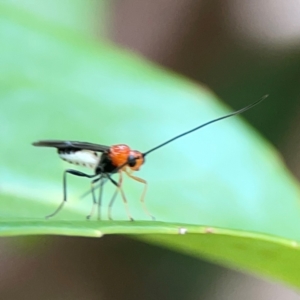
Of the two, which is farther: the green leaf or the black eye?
the black eye

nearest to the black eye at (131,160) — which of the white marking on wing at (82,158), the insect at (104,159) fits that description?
the insect at (104,159)

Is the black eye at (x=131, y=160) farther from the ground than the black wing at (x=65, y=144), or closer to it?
closer to it

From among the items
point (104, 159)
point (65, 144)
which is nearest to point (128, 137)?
point (104, 159)

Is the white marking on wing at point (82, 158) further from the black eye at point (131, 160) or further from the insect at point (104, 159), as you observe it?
the black eye at point (131, 160)

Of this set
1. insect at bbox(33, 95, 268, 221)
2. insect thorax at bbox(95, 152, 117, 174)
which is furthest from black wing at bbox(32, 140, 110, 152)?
insect thorax at bbox(95, 152, 117, 174)

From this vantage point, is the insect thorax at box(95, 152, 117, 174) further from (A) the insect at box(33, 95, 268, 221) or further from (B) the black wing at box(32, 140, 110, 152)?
(B) the black wing at box(32, 140, 110, 152)

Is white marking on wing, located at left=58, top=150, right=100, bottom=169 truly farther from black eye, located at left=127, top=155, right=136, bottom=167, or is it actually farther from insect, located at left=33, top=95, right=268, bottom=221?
black eye, located at left=127, top=155, right=136, bottom=167

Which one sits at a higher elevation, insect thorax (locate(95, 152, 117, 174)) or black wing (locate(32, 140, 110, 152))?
black wing (locate(32, 140, 110, 152))
